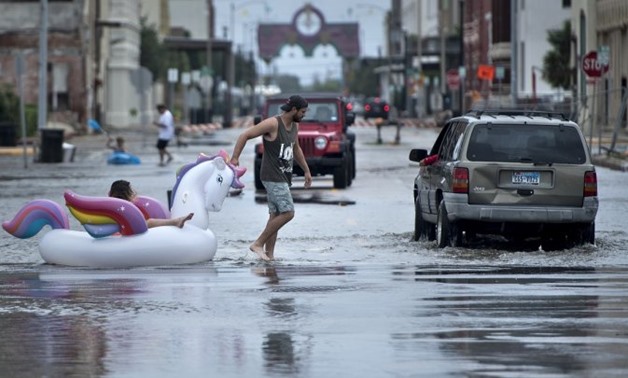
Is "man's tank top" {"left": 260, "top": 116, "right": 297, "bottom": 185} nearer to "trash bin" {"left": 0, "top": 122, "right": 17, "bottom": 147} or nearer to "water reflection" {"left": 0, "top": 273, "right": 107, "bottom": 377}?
"water reflection" {"left": 0, "top": 273, "right": 107, "bottom": 377}

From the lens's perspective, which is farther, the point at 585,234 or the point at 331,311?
the point at 585,234

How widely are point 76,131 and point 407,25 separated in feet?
400

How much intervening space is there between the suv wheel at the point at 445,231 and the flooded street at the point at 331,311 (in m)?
0.17

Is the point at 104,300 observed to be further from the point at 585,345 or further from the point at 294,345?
the point at 585,345

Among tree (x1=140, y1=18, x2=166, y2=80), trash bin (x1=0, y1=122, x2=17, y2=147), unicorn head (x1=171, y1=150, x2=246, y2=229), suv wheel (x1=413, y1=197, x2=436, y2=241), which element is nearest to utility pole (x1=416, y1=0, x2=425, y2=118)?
tree (x1=140, y1=18, x2=166, y2=80)

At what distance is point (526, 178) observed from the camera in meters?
19.2

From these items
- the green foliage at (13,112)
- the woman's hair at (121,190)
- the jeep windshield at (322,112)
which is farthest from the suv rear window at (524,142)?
the green foliage at (13,112)

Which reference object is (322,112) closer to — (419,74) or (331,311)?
(331,311)

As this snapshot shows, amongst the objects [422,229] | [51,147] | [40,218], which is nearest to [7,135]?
[51,147]

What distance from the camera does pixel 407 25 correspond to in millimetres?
195250

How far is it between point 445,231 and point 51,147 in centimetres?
2975

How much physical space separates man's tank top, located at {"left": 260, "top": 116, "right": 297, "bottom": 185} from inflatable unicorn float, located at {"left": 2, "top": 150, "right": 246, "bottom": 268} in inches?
19.7

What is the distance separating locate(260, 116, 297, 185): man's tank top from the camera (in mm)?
18484

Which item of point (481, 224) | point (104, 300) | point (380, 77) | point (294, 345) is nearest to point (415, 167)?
point (481, 224)
